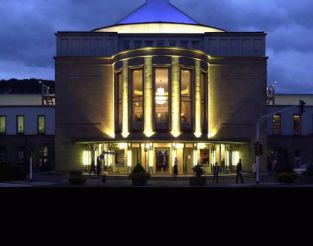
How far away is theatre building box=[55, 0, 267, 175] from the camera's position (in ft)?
181

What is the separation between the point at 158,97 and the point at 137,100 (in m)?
2.40

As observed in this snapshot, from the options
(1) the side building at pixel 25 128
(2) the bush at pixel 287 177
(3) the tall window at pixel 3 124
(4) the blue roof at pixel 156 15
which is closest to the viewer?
(2) the bush at pixel 287 177

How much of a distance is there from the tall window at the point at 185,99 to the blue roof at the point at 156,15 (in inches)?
525

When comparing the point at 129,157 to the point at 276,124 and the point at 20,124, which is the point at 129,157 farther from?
the point at 276,124

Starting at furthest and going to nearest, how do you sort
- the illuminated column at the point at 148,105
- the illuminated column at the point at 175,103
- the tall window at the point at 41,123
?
1. the tall window at the point at 41,123
2. the illuminated column at the point at 175,103
3. the illuminated column at the point at 148,105

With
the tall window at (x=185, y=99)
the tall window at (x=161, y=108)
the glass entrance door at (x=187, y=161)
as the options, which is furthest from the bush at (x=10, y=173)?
the tall window at (x=185, y=99)

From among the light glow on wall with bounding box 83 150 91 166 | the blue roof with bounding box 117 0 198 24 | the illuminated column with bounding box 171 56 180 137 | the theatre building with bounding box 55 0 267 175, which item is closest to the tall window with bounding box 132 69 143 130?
the theatre building with bounding box 55 0 267 175

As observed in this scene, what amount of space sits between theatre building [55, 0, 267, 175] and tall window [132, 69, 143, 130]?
4.2 inches

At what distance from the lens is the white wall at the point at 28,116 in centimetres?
8350

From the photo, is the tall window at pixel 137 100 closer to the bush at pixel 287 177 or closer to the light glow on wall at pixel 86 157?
the light glow on wall at pixel 86 157

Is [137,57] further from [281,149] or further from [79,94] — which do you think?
[281,149]

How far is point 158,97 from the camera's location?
55156mm

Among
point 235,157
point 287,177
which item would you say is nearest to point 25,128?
point 235,157
